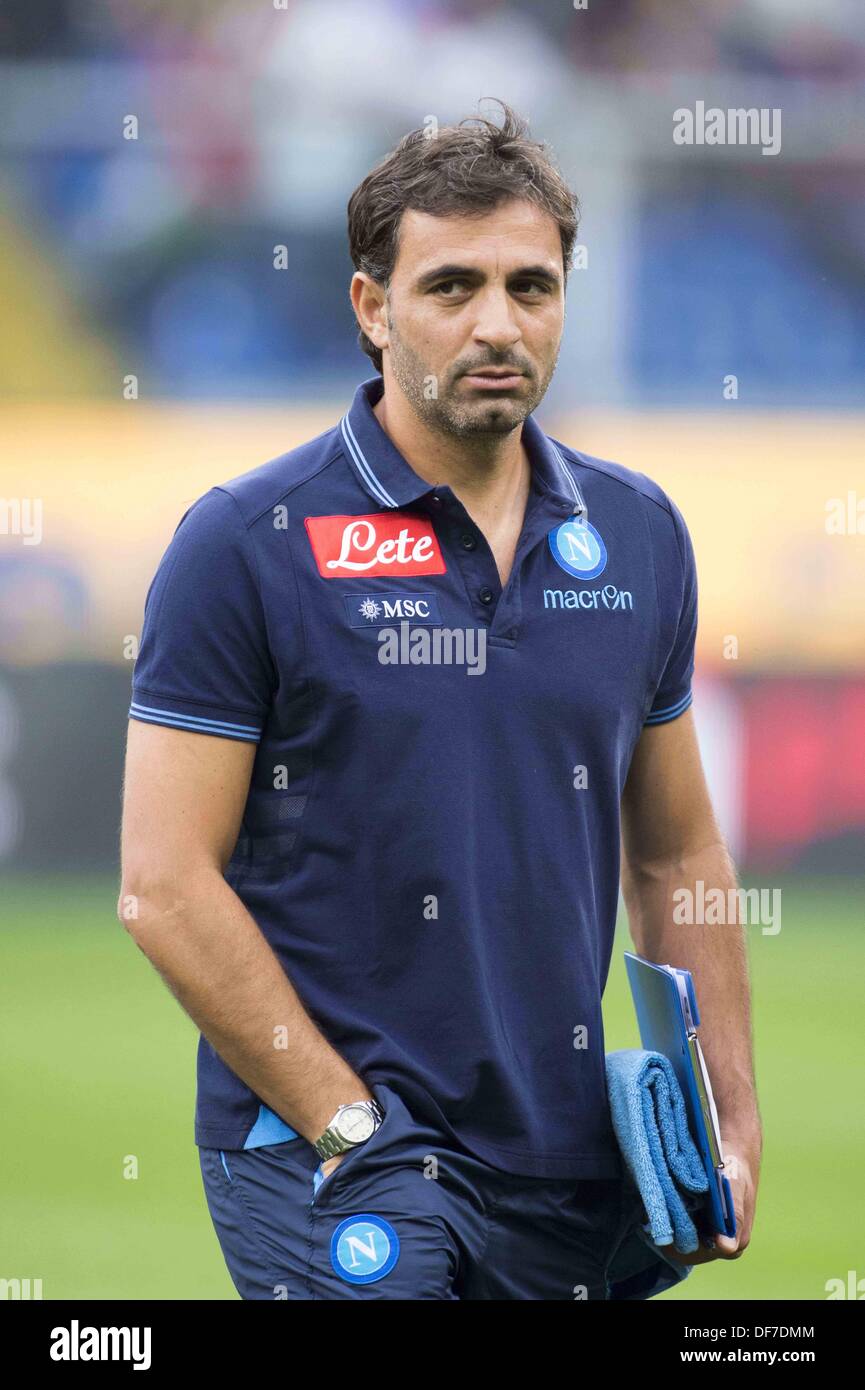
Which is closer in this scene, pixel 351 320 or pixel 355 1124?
pixel 355 1124

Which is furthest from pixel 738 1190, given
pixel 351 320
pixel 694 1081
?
pixel 351 320

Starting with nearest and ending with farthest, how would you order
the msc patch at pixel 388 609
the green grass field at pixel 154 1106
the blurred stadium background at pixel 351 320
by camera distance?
the msc patch at pixel 388 609 < the green grass field at pixel 154 1106 < the blurred stadium background at pixel 351 320

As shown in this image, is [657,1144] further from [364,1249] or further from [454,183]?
[454,183]

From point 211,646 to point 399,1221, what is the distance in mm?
654

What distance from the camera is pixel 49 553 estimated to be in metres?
11.0

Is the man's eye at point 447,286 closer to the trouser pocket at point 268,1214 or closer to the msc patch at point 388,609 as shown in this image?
the msc patch at point 388,609

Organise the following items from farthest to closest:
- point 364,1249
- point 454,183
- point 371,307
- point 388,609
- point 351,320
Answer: point 351,320 < point 371,307 < point 454,183 < point 388,609 < point 364,1249

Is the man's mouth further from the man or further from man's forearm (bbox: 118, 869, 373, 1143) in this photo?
man's forearm (bbox: 118, 869, 373, 1143)

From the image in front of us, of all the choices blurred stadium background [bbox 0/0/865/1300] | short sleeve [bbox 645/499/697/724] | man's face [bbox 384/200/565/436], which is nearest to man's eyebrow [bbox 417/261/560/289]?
man's face [bbox 384/200/565/436]

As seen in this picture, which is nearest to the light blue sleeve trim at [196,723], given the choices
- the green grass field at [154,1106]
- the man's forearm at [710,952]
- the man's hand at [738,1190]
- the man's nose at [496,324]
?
the man's nose at [496,324]

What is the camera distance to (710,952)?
254 centimetres

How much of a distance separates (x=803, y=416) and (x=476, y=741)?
9870mm

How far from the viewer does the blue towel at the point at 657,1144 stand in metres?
2.25
